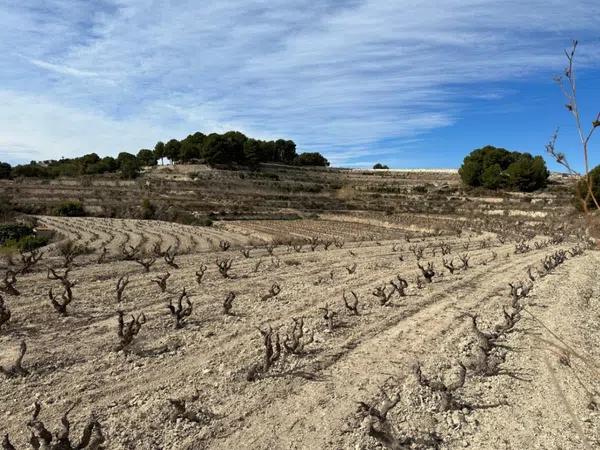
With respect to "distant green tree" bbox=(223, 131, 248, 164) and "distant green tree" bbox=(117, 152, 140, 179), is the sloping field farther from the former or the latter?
"distant green tree" bbox=(223, 131, 248, 164)

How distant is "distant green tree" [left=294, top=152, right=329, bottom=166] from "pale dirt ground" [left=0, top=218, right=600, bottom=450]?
10239 cm

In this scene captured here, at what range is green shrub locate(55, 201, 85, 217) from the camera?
Result: 156ft

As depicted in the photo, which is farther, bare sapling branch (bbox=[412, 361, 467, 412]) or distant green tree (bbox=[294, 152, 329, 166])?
distant green tree (bbox=[294, 152, 329, 166])

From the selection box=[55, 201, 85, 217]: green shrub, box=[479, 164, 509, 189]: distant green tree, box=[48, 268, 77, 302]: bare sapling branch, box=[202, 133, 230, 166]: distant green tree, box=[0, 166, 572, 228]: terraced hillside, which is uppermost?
box=[202, 133, 230, 166]: distant green tree

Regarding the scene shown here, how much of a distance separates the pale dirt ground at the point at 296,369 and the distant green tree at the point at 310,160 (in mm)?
102392

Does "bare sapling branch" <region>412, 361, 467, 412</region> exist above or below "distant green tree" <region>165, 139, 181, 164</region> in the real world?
below

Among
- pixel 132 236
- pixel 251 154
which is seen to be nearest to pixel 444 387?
pixel 132 236

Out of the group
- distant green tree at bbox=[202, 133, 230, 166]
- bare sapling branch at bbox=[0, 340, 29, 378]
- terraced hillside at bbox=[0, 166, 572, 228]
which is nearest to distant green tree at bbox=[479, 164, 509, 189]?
terraced hillside at bbox=[0, 166, 572, 228]

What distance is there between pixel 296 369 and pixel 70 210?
152ft

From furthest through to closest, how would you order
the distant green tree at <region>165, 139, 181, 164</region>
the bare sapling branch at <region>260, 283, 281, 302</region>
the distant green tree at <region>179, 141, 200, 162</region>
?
the distant green tree at <region>165, 139, 181, 164</region>, the distant green tree at <region>179, 141, 200, 162</region>, the bare sapling branch at <region>260, 283, 281, 302</region>

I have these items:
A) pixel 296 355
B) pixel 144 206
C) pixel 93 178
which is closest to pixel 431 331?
pixel 296 355

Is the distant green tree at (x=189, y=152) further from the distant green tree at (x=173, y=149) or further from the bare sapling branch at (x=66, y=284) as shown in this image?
the bare sapling branch at (x=66, y=284)

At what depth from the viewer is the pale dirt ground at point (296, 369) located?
588 centimetres

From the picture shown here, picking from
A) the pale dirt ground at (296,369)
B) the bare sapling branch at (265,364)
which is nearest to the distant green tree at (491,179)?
the pale dirt ground at (296,369)
